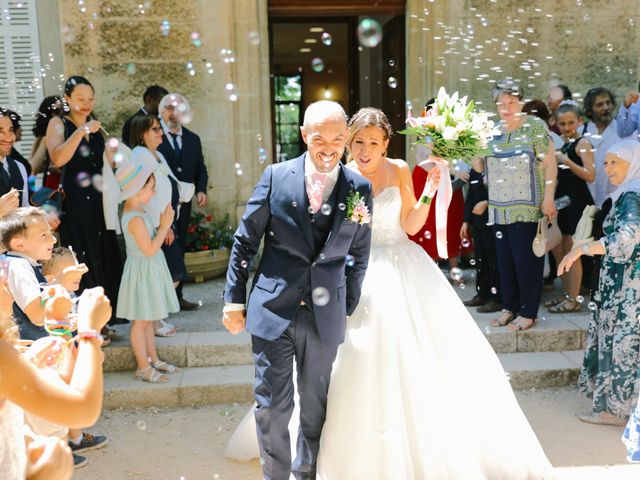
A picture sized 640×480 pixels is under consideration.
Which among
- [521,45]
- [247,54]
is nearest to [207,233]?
[247,54]

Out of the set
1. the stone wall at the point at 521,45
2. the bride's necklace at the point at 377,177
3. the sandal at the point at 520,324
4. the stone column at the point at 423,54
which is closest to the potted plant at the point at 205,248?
the stone column at the point at 423,54

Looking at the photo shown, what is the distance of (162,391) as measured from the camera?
17.6 ft

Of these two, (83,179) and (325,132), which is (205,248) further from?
(325,132)

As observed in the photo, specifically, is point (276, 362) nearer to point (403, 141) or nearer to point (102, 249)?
point (102, 249)

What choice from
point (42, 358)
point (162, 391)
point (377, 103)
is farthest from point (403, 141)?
point (42, 358)

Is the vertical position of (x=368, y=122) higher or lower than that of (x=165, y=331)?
higher

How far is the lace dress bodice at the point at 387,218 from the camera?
4219 mm

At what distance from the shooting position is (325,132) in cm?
337

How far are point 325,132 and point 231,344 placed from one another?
2883 millimetres

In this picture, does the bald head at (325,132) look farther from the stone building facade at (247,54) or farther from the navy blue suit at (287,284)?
the stone building facade at (247,54)

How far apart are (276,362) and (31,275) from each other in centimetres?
143

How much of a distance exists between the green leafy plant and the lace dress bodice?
3.86 meters

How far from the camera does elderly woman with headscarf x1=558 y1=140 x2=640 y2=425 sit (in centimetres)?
467

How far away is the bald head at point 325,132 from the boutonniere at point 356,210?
188mm
